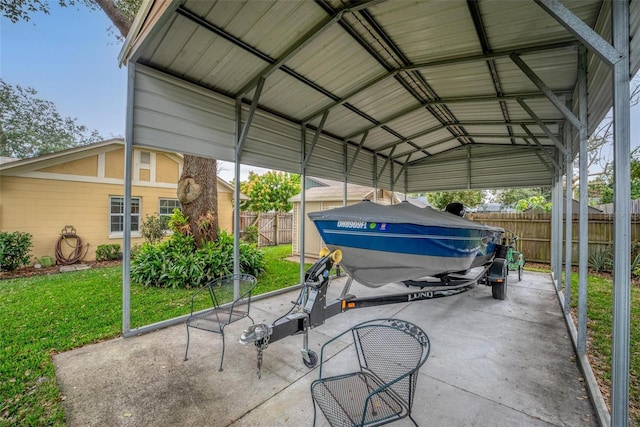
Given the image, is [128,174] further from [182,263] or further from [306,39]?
[182,263]

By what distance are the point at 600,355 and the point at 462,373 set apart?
Answer: 1906mm

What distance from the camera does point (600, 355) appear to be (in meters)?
3.21

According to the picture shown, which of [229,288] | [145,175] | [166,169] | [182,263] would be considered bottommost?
[229,288]

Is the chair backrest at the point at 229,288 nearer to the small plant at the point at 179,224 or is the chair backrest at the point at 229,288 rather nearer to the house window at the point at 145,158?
the small plant at the point at 179,224

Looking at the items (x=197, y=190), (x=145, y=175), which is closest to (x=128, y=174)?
(x=197, y=190)

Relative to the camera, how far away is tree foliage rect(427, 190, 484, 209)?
656 inches

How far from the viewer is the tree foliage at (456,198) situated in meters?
16.7

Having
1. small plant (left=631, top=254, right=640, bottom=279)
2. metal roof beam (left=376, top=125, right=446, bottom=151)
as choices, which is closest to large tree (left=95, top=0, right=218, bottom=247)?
metal roof beam (left=376, top=125, right=446, bottom=151)

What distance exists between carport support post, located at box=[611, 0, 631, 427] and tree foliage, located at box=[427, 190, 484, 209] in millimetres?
15775

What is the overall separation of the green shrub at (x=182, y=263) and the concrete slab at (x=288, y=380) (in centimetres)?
218

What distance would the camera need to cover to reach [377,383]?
1.93 meters

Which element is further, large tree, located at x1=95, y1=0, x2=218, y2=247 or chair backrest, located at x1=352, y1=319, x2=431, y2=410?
large tree, located at x1=95, y1=0, x2=218, y2=247

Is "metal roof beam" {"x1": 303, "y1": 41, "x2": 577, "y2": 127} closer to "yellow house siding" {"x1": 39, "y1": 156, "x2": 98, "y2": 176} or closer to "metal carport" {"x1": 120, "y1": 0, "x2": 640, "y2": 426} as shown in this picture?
"metal carport" {"x1": 120, "y1": 0, "x2": 640, "y2": 426}

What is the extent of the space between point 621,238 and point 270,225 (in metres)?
13.4
